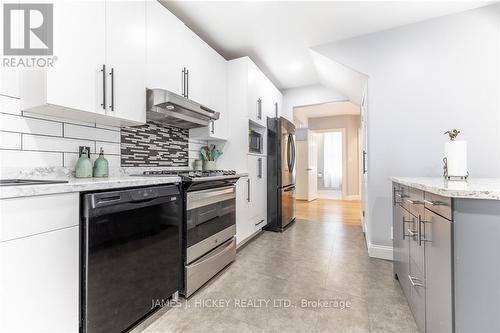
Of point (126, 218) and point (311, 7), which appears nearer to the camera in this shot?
point (126, 218)

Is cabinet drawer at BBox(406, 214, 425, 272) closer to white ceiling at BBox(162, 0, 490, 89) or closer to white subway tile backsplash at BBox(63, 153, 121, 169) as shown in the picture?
white ceiling at BBox(162, 0, 490, 89)

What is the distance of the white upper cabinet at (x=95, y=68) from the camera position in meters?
1.26

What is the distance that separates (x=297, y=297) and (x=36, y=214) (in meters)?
1.70

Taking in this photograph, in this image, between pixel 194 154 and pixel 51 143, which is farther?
pixel 194 154

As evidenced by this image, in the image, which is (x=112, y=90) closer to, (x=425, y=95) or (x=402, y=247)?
(x=402, y=247)

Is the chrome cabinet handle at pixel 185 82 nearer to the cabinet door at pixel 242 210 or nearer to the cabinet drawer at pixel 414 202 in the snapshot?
the cabinet door at pixel 242 210

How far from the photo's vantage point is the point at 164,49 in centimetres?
196

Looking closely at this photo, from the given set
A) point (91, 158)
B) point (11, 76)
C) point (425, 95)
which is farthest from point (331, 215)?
point (11, 76)

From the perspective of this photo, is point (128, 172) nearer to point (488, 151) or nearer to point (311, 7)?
point (311, 7)

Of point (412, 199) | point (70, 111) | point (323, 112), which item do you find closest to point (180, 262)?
point (70, 111)

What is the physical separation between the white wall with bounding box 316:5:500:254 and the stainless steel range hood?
192 cm

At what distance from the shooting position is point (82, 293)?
3.69 ft

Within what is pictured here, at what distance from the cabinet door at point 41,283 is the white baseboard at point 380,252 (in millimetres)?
2676

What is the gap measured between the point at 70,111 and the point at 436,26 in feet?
11.2
